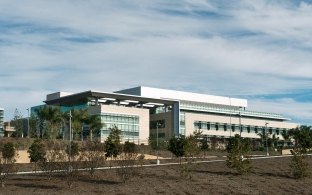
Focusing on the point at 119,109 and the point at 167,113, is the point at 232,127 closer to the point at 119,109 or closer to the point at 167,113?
the point at 167,113

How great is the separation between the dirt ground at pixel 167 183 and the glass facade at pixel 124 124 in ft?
208

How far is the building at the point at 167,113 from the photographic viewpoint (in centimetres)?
9969

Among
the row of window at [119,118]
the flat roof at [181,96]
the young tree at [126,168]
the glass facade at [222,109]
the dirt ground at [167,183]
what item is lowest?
the dirt ground at [167,183]

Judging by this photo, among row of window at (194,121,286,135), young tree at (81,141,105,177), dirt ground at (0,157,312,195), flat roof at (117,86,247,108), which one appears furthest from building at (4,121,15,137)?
young tree at (81,141,105,177)

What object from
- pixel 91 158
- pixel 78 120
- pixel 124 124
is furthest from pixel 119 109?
pixel 91 158

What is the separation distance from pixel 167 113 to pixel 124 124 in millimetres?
14299

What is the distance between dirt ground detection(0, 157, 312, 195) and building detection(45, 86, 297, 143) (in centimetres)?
6119

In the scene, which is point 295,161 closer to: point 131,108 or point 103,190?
point 103,190

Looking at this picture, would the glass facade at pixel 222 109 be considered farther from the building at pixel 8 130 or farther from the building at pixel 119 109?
the building at pixel 8 130

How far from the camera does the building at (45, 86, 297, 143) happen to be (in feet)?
327

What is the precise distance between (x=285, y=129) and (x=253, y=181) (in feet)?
358

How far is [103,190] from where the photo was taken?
2269 cm

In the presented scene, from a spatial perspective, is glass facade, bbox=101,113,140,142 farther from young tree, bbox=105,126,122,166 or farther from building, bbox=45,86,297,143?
young tree, bbox=105,126,122,166

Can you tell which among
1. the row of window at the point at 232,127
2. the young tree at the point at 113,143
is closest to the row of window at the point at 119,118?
the row of window at the point at 232,127
